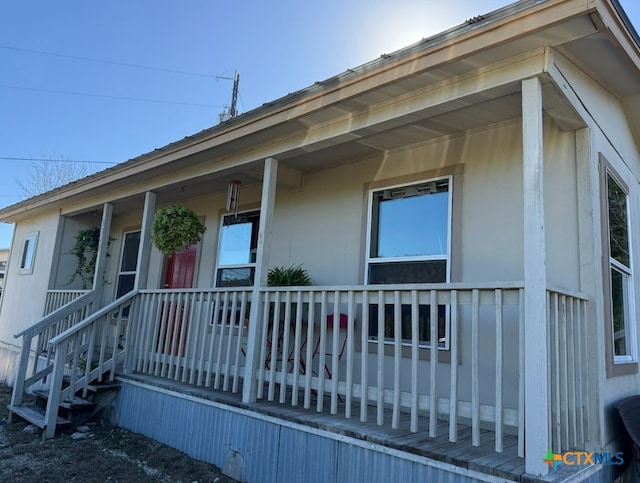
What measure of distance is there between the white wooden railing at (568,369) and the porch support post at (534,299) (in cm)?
14

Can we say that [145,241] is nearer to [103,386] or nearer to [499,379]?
[103,386]

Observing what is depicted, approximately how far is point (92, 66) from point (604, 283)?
15.1m

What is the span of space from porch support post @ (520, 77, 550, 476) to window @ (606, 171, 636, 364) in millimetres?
1427

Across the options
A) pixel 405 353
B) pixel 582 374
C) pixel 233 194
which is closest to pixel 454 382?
pixel 582 374

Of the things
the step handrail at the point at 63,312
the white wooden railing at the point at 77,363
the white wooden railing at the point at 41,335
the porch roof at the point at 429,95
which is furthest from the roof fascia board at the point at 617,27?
the step handrail at the point at 63,312

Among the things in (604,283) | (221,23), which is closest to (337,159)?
(604,283)

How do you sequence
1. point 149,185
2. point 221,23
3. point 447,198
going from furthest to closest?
point 221,23
point 149,185
point 447,198

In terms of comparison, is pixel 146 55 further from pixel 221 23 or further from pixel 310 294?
pixel 310 294

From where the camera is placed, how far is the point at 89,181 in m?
6.68

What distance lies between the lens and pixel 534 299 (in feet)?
8.17

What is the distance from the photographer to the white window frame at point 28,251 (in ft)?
28.9

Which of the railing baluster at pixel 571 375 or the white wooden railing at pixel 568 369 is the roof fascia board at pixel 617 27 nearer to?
the white wooden railing at pixel 568 369

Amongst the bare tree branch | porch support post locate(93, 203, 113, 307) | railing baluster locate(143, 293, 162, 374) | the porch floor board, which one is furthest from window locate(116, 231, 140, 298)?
the bare tree branch

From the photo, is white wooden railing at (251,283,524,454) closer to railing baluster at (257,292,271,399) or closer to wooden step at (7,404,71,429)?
railing baluster at (257,292,271,399)
